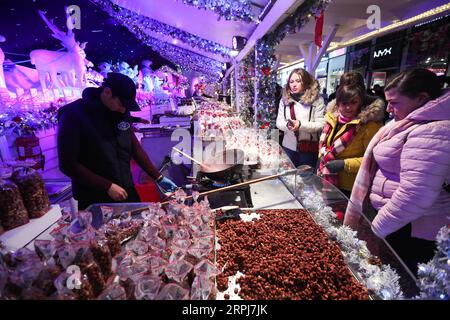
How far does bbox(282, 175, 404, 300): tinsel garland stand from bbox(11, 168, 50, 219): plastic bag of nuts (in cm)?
161

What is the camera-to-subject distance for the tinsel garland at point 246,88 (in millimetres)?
5891

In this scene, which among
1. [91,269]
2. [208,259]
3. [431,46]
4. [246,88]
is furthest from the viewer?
[431,46]

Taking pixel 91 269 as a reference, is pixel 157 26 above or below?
above

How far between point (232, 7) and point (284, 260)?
407 centimetres

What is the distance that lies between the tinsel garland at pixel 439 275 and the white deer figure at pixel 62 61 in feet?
23.8

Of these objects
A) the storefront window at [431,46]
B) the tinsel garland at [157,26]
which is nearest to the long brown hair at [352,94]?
the tinsel garland at [157,26]

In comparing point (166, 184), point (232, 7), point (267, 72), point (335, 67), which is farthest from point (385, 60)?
point (166, 184)

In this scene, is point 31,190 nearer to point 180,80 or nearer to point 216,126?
point 216,126

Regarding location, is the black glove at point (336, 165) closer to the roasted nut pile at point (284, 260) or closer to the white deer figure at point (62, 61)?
the roasted nut pile at point (284, 260)

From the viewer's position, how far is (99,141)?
1894 mm

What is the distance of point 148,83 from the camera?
1445cm

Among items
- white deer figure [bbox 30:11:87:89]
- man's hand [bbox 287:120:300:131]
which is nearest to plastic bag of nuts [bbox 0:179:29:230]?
man's hand [bbox 287:120:300:131]
